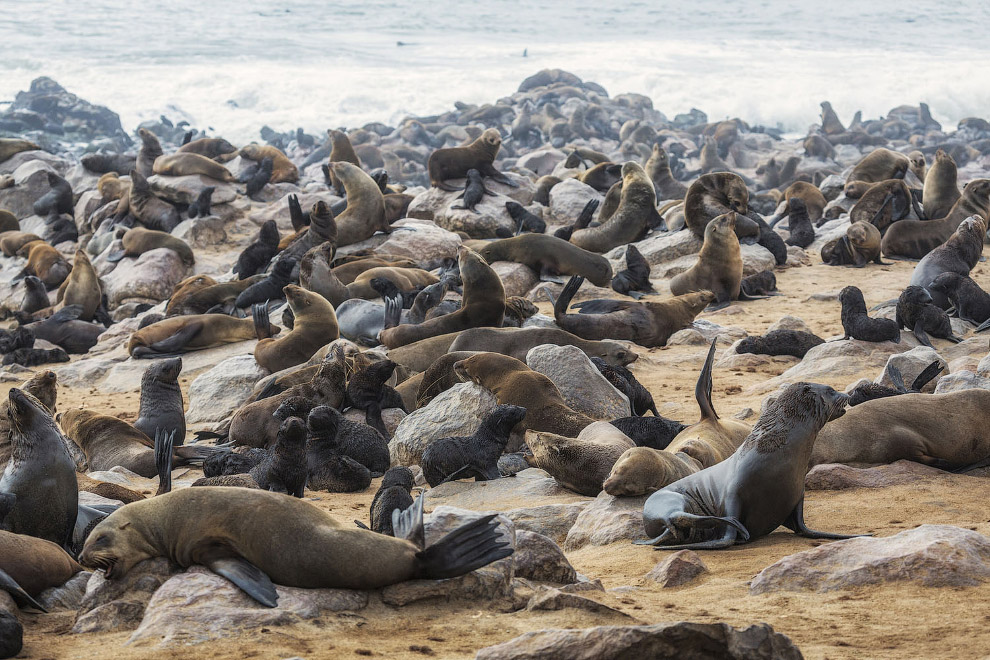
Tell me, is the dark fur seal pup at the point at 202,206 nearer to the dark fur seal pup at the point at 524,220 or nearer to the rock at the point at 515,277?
the dark fur seal pup at the point at 524,220

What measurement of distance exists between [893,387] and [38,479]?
18.2 feet

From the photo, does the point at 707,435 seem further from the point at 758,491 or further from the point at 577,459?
the point at 758,491

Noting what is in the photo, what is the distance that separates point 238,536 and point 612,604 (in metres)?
1.42

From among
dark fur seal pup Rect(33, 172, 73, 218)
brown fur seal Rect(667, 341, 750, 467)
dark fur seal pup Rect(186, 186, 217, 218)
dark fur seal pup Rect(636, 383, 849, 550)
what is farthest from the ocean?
dark fur seal pup Rect(636, 383, 849, 550)

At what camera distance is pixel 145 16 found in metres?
71.4

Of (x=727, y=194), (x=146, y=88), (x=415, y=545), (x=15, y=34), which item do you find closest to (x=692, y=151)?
(x=727, y=194)

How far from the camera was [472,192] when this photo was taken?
1438 centimetres

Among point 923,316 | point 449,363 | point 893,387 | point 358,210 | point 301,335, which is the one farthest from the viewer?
point 358,210

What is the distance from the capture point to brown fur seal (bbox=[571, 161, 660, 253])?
45.3 ft

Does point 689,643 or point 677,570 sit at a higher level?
point 689,643

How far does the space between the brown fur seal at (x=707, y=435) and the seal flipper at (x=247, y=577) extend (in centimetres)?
284

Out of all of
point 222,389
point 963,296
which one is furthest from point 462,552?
point 963,296

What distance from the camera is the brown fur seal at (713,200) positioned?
42.7 feet

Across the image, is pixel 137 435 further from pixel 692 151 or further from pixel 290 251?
pixel 692 151
